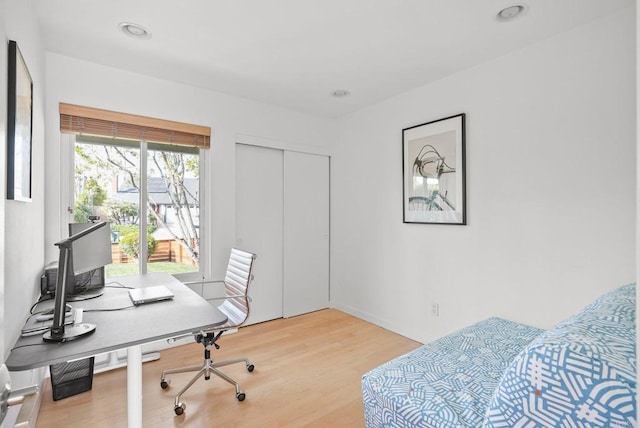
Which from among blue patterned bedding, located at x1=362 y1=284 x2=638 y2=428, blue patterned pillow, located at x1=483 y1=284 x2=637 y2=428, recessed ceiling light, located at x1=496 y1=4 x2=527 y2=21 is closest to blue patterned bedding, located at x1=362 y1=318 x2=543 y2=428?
blue patterned bedding, located at x1=362 y1=284 x2=638 y2=428

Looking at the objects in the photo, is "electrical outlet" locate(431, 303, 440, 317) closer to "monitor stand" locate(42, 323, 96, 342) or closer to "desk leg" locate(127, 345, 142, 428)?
"desk leg" locate(127, 345, 142, 428)

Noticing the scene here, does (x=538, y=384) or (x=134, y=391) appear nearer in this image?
(x=538, y=384)

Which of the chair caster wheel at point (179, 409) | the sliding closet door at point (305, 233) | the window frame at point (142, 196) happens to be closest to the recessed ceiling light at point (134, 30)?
the window frame at point (142, 196)

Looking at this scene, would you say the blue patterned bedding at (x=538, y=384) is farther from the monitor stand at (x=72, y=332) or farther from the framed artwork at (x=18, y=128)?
the framed artwork at (x=18, y=128)

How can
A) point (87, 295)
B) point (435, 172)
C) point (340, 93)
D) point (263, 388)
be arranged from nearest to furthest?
point (87, 295) → point (263, 388) → point (435, 172) → point (340, 93)

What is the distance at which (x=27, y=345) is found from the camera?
121cm

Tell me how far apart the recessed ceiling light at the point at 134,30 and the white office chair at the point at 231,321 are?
5.79ft

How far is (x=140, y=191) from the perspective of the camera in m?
2.99

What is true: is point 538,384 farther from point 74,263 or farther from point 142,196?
point 142,196

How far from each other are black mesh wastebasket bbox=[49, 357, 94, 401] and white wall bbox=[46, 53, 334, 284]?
0.88 metres

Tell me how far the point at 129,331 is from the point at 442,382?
4.83 ft

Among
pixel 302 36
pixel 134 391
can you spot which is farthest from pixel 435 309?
pixel 302 36

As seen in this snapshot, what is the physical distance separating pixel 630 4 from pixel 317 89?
2.32 meters

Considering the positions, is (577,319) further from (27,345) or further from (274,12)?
(274,12)
